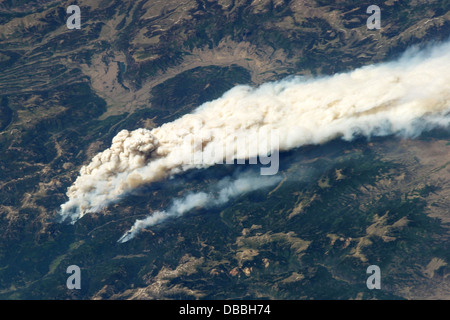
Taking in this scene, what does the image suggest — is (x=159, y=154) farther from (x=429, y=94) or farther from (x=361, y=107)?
(x=429, y=94)
